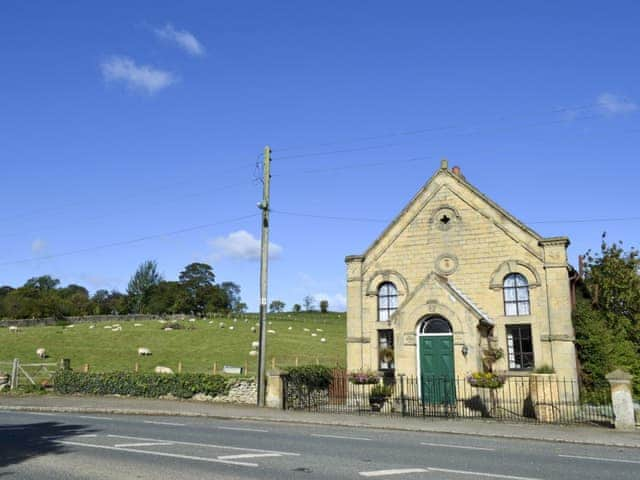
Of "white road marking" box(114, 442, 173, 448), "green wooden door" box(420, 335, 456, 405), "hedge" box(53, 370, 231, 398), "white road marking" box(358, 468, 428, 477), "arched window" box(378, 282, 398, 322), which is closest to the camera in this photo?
"white road marking" box(358, 468, 428, 477)

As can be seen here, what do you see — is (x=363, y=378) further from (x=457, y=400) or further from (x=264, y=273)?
(x=264, y=273)

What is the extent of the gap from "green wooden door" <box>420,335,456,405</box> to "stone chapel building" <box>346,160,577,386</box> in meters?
0.04

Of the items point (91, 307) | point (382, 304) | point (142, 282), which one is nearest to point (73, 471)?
point (382, 304)

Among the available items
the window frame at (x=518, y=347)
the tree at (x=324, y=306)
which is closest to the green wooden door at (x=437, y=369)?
the window frame at (x=518, y=347)

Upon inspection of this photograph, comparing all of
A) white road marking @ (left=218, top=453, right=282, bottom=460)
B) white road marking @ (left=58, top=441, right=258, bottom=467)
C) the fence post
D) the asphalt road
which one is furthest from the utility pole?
the fence post

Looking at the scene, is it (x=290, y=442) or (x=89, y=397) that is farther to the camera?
(x=89, y=397)

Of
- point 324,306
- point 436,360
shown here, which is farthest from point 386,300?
point 324,306

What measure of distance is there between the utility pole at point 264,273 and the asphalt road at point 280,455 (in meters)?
6.14

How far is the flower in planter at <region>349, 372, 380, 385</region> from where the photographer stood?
77.3ft

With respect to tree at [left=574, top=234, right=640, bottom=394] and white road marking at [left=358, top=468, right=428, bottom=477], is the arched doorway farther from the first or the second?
white road marking at [left=358, top=468, right=428, bottom=477]

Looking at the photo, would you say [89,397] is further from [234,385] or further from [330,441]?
→ [330,441]

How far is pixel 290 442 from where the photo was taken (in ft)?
43.9

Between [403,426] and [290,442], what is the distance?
5241 mm

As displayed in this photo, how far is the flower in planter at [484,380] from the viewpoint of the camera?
66.6 ft
